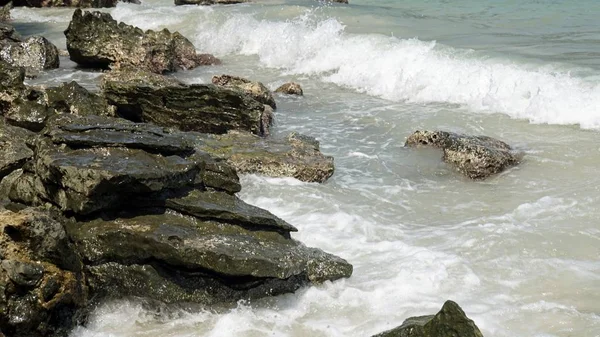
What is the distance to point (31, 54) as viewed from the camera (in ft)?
51.9

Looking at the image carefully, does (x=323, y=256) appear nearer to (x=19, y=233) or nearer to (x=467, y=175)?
(x=19, y=233)

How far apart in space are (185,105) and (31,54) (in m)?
7.42

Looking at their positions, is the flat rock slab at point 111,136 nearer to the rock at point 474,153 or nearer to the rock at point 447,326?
the rock at point 447,326

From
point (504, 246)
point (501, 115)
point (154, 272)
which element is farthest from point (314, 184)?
point (501, 115)

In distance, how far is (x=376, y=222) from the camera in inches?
312

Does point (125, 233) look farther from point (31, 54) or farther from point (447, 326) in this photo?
point (31, 54)

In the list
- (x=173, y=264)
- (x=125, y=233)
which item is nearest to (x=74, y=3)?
(x=125, y=233)

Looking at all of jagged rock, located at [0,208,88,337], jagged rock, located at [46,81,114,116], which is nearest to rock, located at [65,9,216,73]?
jagged rock, located at [46,81,114,116]

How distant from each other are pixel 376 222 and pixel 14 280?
4411 mm

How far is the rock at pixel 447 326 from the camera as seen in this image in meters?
4.27

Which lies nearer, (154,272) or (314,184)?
(154,272)

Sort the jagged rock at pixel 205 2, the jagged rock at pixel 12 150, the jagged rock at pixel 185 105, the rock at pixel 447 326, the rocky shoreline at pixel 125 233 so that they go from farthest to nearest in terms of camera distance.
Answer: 1. the jagged rock at pixel 205 2
2. the jagged rock at pixel 185 105
3. the jagged rock at pixel 12 150
4. the rocky shoreline at pixel 125 233
5. the rock at pixel 447 326

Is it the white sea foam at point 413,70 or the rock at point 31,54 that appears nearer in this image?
the white sea foam at point 413,70

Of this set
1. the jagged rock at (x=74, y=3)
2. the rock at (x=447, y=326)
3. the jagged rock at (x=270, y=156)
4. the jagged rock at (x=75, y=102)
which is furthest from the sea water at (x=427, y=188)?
the jagged rock at (x=74, y=3)
